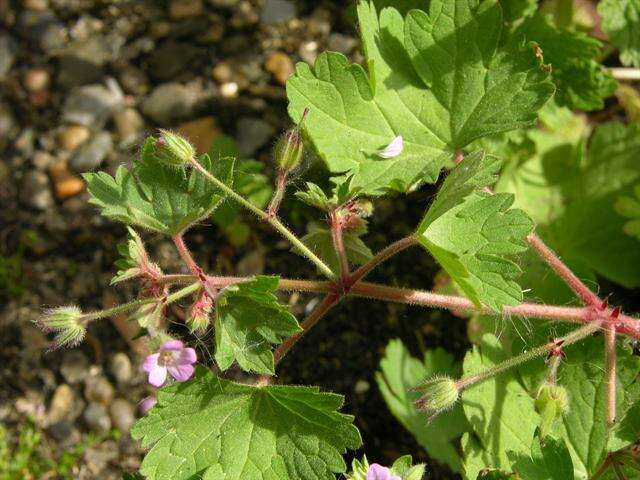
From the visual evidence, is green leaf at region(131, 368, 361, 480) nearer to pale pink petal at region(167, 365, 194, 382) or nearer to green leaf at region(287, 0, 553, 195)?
pale pink petal at region(167, 365, 194, 382)

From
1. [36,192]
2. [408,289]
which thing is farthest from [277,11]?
[408,289]

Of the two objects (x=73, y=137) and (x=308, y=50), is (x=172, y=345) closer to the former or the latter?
(x=73, y=137)

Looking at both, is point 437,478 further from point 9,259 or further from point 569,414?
point 9,259

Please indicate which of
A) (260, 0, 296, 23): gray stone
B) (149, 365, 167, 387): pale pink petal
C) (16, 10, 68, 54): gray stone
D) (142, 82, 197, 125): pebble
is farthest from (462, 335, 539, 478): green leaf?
(16, 10, 68, 54): gray stone

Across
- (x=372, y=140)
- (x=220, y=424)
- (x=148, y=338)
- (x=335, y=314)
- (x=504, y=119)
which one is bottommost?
(x=335, y=314)

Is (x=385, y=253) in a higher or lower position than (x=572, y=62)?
lower

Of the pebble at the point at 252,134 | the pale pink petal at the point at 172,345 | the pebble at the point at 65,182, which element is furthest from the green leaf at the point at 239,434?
the pebble at the point at 65,182

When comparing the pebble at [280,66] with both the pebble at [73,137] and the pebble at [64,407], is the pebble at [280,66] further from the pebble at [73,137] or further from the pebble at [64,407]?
the pebble at [64,407]

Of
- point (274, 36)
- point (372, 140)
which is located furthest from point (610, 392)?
point (274, 36)
